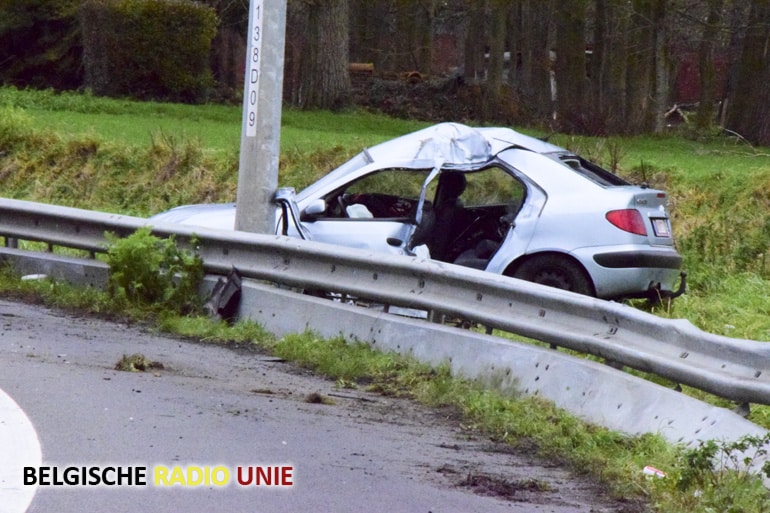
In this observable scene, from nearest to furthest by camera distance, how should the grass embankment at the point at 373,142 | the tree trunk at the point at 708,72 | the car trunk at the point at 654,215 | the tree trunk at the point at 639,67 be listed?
Result: the grass embankment at the point at 373,142, the car trunk at the point at 654,215, the tree trunk at the point at 639,67, the tree trunk at the point at 708,72

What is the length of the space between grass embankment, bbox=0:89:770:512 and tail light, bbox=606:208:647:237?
93 cm

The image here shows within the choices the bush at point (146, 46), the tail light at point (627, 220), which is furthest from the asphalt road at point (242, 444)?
the bush at point (146, 46)

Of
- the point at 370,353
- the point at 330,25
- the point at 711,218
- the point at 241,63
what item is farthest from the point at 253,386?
the point at 241,63

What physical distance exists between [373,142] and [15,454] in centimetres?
1350

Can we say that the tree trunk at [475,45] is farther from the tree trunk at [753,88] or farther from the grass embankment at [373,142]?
the grass embankment at [373,142]

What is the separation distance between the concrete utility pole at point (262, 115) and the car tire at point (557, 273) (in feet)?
6.95

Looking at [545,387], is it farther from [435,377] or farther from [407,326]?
[407,326]

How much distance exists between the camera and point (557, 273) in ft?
32.4

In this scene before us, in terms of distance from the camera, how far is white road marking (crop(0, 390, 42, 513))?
15.6 feet

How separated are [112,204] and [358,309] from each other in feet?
30.2

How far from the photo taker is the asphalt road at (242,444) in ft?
16.5

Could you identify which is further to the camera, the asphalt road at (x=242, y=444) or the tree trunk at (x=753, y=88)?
the tree trunk at (x=753, y=88)

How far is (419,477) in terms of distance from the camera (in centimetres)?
545

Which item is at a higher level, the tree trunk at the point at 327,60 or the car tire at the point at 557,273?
the tree trunk at the point at 327,60
